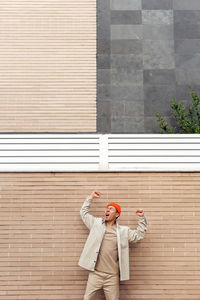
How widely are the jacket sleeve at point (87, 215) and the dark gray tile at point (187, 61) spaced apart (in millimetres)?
4561

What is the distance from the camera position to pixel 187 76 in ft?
23.9

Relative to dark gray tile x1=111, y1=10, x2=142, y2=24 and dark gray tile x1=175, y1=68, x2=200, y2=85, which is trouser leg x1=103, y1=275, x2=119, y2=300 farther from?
dark gray tile x1=111, y1=10, x2=142, y2=24

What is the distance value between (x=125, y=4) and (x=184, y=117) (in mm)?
3524

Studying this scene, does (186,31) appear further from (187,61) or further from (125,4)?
(125,4)

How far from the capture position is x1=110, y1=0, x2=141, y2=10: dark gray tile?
7645mm

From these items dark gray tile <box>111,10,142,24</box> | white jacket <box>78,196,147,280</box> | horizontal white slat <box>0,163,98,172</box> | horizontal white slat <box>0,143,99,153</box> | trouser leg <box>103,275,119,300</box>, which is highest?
dark gray tile <box>111,10,142,24</box>

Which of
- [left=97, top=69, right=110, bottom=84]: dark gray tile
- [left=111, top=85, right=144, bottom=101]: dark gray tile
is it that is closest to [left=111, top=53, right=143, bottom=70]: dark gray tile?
[left=97, top=69, right=110, bottom=84]: dark gray tile

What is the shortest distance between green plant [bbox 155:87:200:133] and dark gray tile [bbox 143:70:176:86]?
524 millimetres

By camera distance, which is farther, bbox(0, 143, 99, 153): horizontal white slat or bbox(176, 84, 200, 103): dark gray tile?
bbox(176, 84, 200, 103): dark gray tile

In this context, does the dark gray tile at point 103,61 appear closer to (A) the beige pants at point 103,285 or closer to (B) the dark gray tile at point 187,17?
(B) the dark gray tile at point 187,17

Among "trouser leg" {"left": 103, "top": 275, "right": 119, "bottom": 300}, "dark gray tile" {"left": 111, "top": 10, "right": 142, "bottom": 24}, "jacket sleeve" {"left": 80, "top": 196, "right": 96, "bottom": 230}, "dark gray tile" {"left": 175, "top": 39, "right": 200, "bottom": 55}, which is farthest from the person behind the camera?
"dark gray tile" {"left": 111, "top": 10, "right": 142, "bottom": 24}

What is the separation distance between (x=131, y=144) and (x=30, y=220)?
211 centimetres

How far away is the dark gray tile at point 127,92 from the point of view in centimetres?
711

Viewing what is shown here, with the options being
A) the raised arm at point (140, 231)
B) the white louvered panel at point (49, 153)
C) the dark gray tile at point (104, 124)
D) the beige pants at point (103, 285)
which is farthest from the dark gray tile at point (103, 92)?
the beige pants at point (103, 285)
